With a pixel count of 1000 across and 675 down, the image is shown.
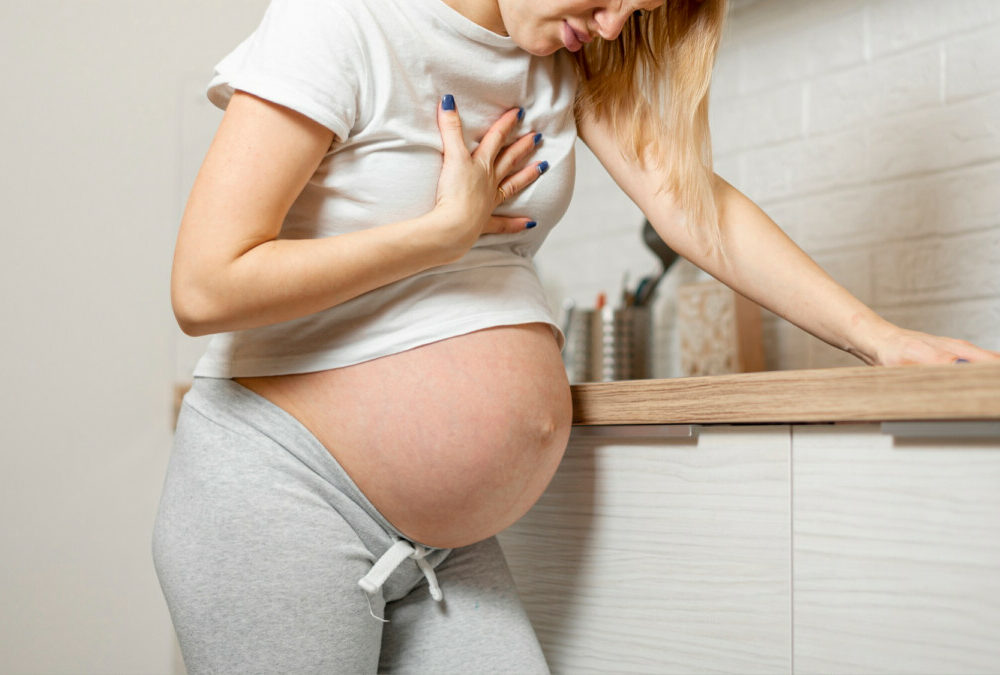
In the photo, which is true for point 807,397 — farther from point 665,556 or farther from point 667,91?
point 667,91

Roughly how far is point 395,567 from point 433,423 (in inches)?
6.1

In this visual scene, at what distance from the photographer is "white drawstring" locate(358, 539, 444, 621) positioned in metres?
0.80

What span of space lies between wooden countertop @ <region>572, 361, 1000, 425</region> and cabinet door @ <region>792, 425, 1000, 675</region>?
0.03 metres

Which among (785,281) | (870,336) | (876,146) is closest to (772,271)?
(785,281)

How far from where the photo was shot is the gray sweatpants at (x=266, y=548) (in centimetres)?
76

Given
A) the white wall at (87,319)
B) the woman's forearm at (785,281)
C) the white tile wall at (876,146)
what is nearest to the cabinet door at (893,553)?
the woman's forearm at (785,281)

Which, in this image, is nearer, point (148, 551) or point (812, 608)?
point (812, 608)

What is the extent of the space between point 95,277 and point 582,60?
1.08 m

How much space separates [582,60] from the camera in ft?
3.29

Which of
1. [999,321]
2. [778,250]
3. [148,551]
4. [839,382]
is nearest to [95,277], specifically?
[148,551]

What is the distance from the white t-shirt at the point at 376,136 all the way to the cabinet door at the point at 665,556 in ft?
0.73

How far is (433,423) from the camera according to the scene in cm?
78

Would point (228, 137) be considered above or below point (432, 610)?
above

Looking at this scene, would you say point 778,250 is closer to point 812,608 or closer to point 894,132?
point 812,608
